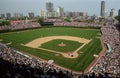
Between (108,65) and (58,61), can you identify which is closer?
(108,65)

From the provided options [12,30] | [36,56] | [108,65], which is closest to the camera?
[108,65]

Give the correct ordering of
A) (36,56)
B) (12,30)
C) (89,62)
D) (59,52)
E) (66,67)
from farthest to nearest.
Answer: (12,30) → (59,52) → (36,56) → (89,62) → (66,67)

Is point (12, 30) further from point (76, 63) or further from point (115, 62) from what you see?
point (115, 62)

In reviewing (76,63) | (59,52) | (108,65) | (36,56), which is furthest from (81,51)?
(108,65)

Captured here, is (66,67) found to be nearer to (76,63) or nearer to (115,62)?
(76,63)

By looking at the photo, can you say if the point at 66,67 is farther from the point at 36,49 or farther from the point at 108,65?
the point at 36,49

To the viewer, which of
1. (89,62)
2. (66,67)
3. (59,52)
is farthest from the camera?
(59,52)

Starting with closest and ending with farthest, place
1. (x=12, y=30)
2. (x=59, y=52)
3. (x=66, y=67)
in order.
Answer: (x=66, y=67) < (x=59, y=52) < (x=12, y=30)

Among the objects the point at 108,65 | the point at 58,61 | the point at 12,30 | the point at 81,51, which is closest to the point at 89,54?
the point at 81,51

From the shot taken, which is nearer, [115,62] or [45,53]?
[115,62]
